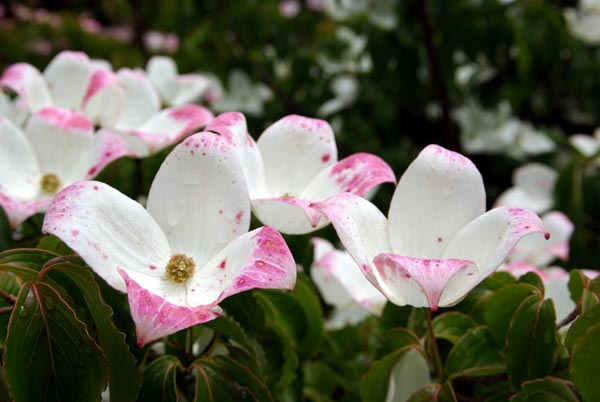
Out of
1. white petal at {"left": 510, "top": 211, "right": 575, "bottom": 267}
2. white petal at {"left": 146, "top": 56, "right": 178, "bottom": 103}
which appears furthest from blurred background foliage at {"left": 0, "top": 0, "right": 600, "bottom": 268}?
white petal at {"left": 146, "top": 56, "right": 178, "bottom": 103}

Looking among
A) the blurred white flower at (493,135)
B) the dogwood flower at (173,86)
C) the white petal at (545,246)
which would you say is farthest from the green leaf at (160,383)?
the blurred white flower at (493,135)

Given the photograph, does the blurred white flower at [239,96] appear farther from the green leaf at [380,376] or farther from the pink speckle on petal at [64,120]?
the green leaf at [380,376]

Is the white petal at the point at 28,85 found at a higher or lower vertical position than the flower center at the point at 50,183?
higher

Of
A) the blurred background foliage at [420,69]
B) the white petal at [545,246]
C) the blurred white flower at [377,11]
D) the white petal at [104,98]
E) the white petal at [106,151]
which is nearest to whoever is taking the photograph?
the white petal at [106,151]

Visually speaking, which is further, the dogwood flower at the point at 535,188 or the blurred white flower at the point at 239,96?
the blurred white flower at the point at 239,96

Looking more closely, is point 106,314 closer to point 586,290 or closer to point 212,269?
point 212,269

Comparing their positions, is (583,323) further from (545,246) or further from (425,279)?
(545,246)
